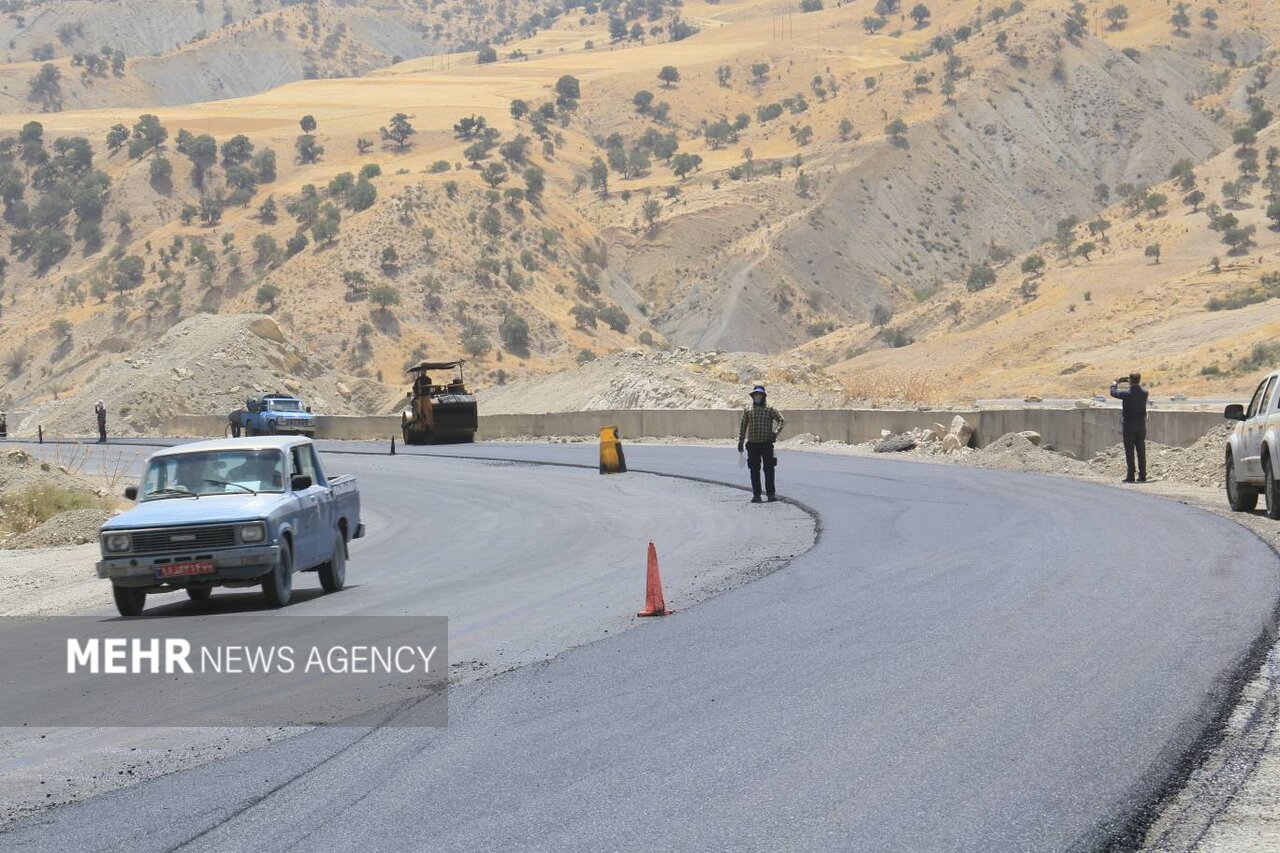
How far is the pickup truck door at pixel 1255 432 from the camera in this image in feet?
66.3

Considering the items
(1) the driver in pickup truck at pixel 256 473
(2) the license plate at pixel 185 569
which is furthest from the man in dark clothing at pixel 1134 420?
(2) the license plate at pixel 185 569

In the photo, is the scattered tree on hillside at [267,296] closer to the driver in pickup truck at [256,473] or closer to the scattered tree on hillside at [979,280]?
the scattered tree on hillside at [979,280]

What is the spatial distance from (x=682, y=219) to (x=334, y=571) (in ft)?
353

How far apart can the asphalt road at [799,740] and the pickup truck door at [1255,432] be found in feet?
21.5

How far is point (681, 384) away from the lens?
60.7 metres

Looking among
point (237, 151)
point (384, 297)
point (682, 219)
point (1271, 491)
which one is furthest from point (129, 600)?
point (237, 151)

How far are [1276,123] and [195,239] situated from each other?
74.9 m

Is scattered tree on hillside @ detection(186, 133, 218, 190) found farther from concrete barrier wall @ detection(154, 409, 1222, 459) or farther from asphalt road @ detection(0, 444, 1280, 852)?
asphalt road @ detection(0, 444, 1280, 852)

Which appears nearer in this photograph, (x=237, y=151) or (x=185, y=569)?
(x=185, y=569)

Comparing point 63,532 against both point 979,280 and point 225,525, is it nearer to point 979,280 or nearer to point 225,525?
point 225,525

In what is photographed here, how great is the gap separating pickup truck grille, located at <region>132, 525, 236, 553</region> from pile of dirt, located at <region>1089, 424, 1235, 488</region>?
733 inches

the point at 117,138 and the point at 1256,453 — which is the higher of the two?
the point at 117,138

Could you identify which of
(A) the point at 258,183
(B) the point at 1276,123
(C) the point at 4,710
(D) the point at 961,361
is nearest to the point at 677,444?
(D) the point at 961,361

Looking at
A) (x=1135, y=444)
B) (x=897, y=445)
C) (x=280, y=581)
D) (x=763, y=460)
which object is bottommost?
(x=897, y=445)
